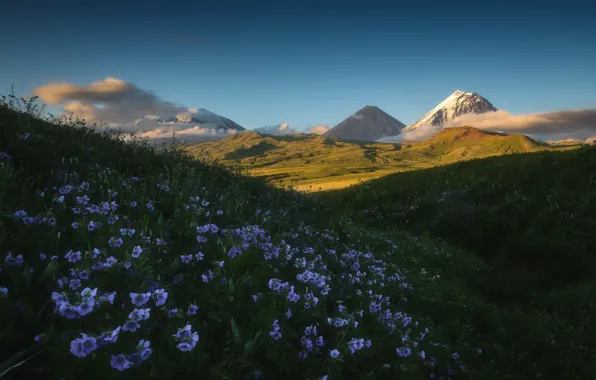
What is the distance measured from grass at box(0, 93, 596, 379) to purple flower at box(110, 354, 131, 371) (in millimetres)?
13

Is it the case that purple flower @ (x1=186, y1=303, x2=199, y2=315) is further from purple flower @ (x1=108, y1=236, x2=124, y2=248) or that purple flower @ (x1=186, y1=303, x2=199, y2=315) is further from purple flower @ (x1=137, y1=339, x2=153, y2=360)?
purple flower @ (x1=108, y1=236, x2=124, y2=248)

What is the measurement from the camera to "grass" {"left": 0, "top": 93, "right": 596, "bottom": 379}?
2.77 metres

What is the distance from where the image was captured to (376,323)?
518 centimetres

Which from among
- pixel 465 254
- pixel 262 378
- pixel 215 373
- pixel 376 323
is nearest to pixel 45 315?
pixel 215 373

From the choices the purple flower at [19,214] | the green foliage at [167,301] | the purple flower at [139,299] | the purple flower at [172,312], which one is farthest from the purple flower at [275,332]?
the purple flower at [19,214]

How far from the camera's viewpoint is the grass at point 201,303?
2772mm

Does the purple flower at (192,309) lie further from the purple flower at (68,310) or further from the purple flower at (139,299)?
the purple flower at (68,310)

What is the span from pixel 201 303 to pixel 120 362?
1490 mm

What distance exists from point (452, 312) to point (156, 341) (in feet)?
24.5

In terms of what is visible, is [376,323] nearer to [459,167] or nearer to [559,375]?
[559,375]

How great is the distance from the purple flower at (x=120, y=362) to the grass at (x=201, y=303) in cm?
1

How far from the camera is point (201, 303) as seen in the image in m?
3.84

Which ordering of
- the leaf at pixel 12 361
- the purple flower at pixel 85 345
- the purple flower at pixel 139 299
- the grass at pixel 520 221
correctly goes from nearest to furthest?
the purple flower at pixel 85 345
the leaf at pixel 12 361
the purple flower at pixel 139 299
the grass at pixel 520 221

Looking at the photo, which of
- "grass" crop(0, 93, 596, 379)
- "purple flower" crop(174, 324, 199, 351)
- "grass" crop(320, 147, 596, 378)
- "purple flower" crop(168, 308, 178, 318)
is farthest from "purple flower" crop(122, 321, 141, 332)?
"grass" crop(320, 147, 596, 378)
